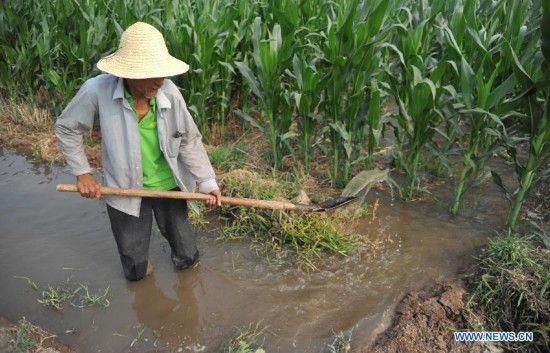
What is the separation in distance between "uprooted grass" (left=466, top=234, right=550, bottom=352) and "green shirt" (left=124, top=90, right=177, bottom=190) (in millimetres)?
1894

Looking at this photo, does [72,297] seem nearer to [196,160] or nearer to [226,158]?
[196,160]

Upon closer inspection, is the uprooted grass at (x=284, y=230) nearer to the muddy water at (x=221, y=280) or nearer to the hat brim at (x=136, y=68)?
the muddy water at (x=221, y=280)

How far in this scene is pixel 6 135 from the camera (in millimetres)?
4934

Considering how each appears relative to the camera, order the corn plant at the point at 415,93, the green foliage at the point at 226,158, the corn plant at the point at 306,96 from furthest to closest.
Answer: the green foliage at the point at 226,158
the corn plant at the point at 306,96
the corn plant at the point at 415,93

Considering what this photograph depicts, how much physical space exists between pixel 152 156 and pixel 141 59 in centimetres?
57

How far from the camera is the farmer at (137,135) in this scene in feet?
6.86

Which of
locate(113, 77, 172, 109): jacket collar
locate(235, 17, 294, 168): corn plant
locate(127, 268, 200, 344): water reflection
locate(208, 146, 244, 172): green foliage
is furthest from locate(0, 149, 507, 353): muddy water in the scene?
locate(113, 77, 172, 109): jacket collar

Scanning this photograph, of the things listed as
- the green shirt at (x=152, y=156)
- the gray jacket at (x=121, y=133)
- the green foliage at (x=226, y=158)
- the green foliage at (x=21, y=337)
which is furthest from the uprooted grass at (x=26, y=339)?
the green foliage at (x=226, y=158)

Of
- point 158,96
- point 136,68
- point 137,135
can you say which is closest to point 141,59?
point 136,68

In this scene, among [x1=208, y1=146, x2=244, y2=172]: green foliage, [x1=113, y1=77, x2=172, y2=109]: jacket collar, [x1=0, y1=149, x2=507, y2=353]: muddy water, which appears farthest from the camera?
[x1=208, y1=146, x2=244, y2=172]: green foliage

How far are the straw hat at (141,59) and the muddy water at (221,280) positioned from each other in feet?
4.71

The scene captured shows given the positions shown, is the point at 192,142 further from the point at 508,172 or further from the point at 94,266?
the point at 508,172

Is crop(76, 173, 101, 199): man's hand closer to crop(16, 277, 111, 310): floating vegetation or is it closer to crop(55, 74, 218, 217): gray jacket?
crop(55, 74, 218, 217): gray jacket

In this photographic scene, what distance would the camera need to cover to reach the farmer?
2092mm
